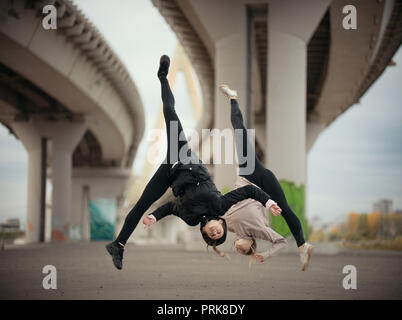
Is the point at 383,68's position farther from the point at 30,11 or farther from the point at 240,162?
the point at 240,162

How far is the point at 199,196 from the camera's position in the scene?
35.6 feet

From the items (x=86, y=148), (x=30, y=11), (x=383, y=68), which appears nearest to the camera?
(x=30, y=11)

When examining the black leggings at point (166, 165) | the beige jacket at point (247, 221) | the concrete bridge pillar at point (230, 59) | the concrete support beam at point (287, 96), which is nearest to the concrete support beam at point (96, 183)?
the concrete bridge pillar at point (230, 59)

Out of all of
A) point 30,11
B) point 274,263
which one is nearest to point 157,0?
point 30,11

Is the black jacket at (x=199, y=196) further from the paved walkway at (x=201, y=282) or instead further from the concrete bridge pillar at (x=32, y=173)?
the concrete bridge pillar at (x=32, y=173)

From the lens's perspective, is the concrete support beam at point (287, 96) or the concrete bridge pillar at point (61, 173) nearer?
the concrete support beam at point (287, 96)

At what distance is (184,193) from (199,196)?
1.11ft

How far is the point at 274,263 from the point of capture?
24047 mm

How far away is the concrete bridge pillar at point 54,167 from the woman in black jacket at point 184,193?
1829 inches

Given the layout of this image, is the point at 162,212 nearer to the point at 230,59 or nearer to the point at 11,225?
the point at 230,59

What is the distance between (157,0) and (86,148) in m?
48.5

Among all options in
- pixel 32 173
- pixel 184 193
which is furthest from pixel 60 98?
pixel 184 193

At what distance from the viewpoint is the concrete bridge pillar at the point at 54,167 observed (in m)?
57.4

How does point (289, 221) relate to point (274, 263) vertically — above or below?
above
